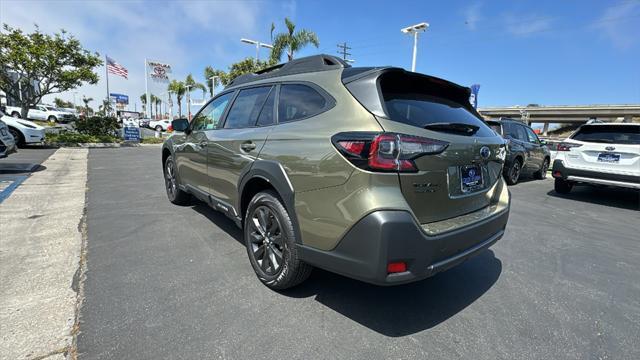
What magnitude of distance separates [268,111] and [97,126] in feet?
62.8

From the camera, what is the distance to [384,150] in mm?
1977

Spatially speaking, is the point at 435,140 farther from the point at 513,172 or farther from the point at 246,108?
the point at 513,172

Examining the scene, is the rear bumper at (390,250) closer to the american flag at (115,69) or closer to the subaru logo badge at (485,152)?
the subaru logo badge at (485,152)

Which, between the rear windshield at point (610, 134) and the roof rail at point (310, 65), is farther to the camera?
the rear windshield at point (610, 134)

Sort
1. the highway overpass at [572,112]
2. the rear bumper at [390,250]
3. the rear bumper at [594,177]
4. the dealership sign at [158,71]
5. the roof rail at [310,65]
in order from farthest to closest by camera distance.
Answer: the highway overpass at [572,112]
the dealership sign at [158,71]
the rear bumper at [594,177]
the roof rail at [310,65]
the rear bumper at [390,250]

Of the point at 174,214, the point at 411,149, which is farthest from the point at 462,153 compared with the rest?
the point at 174,214

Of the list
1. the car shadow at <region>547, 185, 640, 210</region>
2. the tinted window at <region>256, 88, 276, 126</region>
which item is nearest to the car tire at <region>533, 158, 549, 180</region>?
the car shadow at <region>547, 185, 640, 210</region>

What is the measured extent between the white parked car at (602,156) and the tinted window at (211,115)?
6698mm

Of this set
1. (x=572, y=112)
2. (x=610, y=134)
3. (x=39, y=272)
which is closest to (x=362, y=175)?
(x=39, y=272)

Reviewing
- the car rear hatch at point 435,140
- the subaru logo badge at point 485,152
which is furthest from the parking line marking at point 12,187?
the subaru logo badge at point 485,152

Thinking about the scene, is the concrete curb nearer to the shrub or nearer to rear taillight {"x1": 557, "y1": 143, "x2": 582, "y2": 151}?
rear taillight {"x1": 557, "y1": 143, "x2": 582, "y2": 151}

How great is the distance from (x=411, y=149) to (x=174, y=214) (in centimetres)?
394

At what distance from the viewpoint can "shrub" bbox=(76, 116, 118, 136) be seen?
17547 millimetres

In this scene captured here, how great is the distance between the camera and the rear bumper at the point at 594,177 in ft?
19.1
